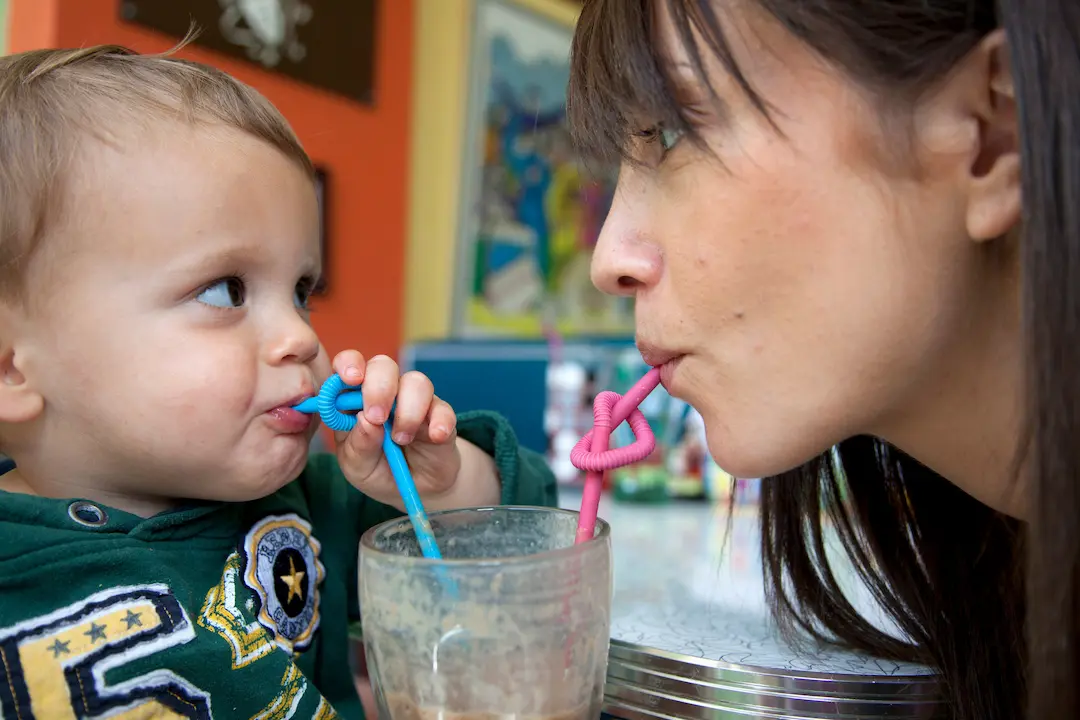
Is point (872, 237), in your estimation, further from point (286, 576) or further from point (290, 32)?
point (290, 32)

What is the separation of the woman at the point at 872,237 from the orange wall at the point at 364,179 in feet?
4.64

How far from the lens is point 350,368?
24.0 inches

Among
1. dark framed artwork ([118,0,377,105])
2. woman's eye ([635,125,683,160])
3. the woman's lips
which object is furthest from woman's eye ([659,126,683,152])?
dark framed artwork ([118,0,377,105])

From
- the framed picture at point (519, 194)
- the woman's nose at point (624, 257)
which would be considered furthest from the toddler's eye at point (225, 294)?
the framed picture at point (519, 194)

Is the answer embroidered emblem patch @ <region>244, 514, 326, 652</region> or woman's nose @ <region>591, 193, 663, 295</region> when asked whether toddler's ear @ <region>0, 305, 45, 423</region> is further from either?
woman's nose @ <region>591, 193, 663, 295</region>

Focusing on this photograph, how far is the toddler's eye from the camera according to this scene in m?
0.62

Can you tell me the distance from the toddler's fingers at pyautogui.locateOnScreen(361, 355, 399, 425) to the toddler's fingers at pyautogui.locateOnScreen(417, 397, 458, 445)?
0.04m

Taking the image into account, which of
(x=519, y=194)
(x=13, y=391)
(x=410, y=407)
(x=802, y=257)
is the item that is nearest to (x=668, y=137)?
(x=802, y=257)

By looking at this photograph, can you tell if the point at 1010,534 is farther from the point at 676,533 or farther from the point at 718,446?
the point at 676,533

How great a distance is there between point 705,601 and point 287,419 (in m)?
0.40

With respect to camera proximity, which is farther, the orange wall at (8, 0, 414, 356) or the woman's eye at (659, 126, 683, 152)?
the orange wall at (8, 0, 414, 356)

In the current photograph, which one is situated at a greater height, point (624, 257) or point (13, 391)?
point (624, 257)

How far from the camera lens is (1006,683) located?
1.98ft

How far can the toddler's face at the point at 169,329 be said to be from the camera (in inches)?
23.4
